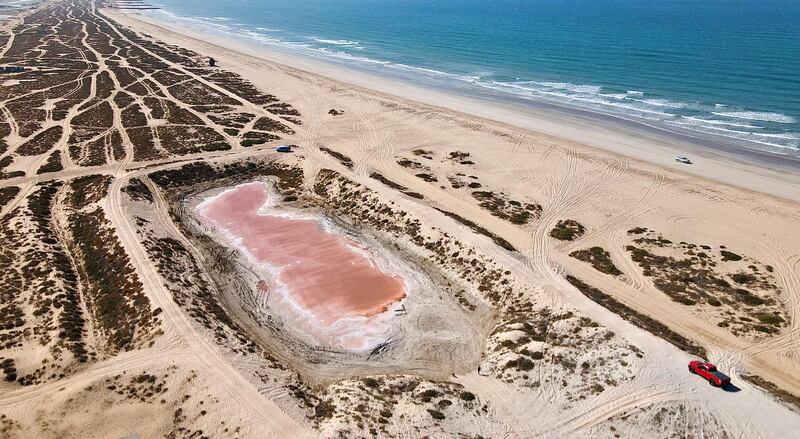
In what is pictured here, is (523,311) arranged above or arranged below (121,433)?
above

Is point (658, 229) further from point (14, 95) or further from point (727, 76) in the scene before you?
point (14, 95)

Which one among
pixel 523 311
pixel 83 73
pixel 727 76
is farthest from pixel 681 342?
pixel 83 73

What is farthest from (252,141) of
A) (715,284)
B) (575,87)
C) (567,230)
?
(575,87)

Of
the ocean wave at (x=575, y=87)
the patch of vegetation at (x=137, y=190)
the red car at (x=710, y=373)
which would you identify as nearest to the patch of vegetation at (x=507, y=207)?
the red car at (x=710, y=373)

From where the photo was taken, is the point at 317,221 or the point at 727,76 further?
the point at 727,76

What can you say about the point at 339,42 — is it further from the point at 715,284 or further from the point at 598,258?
the point at 715,284

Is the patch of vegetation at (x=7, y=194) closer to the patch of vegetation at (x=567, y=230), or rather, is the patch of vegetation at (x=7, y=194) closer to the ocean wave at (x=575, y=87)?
the patch of vegetation at (x=567, y=230)

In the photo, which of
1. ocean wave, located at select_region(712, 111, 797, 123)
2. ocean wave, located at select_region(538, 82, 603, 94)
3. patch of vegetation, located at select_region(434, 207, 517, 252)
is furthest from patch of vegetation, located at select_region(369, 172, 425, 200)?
ocean wave, located at select_region(712, 111, 797, 123)
